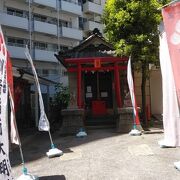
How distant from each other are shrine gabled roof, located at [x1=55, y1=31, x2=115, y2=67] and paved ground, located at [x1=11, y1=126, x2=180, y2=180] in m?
5.28

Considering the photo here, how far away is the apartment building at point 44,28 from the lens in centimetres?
4062

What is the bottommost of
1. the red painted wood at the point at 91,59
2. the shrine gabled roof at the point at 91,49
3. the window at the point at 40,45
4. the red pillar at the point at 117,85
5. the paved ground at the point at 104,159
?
the paved ground at the point at 104,159

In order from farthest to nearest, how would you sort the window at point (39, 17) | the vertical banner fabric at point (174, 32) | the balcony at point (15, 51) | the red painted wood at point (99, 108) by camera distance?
the window at point (39, 17), the balcony at point (15, 51), the red painted wood at point (99, 108), the vertical banner fabric at point (174, 32)

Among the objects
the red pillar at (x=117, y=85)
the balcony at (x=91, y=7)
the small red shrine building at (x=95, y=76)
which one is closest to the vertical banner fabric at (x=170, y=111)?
the small red shrine building at (x=95, y=76)

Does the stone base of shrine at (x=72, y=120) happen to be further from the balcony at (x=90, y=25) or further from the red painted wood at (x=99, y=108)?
the balcony at (x=90, y=25)

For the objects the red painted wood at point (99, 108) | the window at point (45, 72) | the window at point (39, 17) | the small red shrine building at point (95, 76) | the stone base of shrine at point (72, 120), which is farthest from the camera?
the window at point (45, 72)

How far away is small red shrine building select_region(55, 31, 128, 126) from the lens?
18.5m

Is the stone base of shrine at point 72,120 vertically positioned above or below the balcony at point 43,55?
below

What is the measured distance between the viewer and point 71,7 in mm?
48094

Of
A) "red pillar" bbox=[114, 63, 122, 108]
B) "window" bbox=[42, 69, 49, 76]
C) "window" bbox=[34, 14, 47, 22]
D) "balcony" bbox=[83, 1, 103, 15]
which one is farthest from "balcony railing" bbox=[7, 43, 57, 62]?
"red pillar" bbox=[114, 63, 122, 108]

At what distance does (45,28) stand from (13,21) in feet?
15.3

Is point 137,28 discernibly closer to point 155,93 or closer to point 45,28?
point 155,93

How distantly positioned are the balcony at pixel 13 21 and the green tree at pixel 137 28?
23.7 metres

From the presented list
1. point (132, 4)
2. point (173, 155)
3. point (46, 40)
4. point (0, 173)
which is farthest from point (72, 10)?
point (0, 173)
